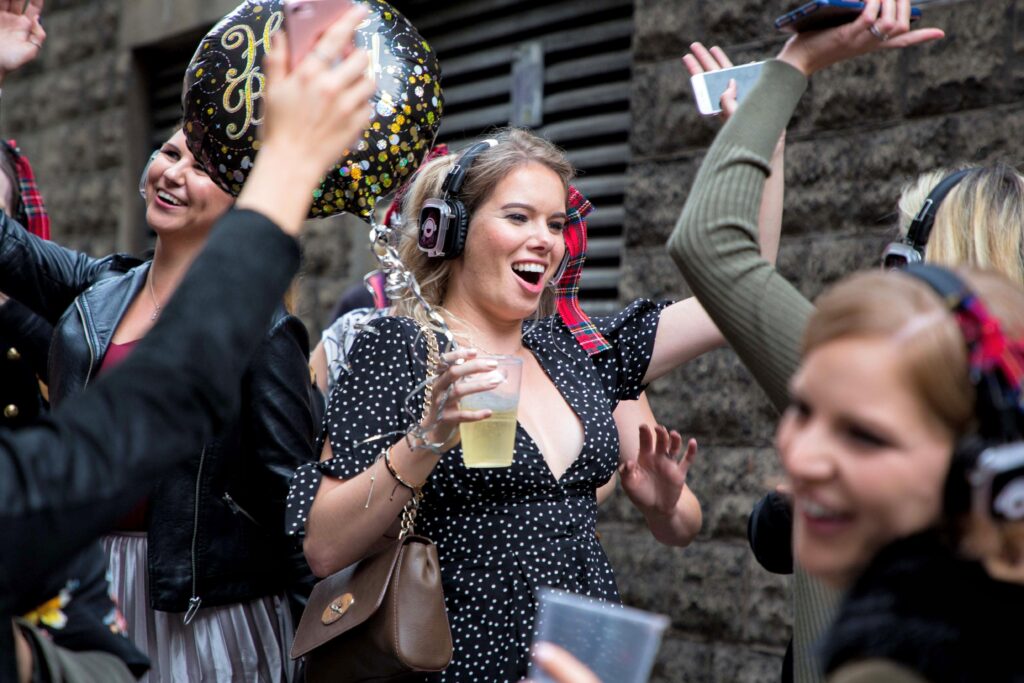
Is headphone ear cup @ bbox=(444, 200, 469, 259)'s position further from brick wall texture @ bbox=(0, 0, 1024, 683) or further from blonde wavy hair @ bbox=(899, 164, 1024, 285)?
brick wall texture @ bbox=(0, 0, 1024, 683)

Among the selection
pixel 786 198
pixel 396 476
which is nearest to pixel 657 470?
pixel 396 476

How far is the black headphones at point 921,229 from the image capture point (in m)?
2.31

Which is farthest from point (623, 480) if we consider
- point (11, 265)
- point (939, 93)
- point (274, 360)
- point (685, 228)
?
point (939, 93)

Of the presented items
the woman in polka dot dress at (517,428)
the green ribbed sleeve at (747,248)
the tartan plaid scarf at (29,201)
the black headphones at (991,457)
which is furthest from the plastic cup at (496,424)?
the tartan plaid scarf at (29,201)

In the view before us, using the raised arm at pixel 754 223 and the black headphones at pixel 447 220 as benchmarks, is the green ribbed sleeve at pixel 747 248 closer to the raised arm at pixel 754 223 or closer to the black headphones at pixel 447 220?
the raised arm at pixel 754 223

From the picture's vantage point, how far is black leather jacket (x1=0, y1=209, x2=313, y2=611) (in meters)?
3.01

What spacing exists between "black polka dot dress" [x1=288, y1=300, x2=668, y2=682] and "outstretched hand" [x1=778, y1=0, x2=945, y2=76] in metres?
1.14

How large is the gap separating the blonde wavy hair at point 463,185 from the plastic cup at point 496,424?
50cm

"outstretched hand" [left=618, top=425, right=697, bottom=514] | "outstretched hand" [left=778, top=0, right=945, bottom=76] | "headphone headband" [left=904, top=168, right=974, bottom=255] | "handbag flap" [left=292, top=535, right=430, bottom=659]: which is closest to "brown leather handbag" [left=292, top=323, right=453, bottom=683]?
"handbag flap" [left=292, top=535, right=430, bottom=659]

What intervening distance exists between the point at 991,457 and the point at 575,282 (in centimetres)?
198

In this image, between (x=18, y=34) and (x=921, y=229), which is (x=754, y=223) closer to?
(x=921, y=229)

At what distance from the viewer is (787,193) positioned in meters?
4.55

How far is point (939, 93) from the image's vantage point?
13.7ft

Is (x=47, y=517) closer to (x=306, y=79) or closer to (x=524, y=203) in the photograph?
(x=306, y=79)
